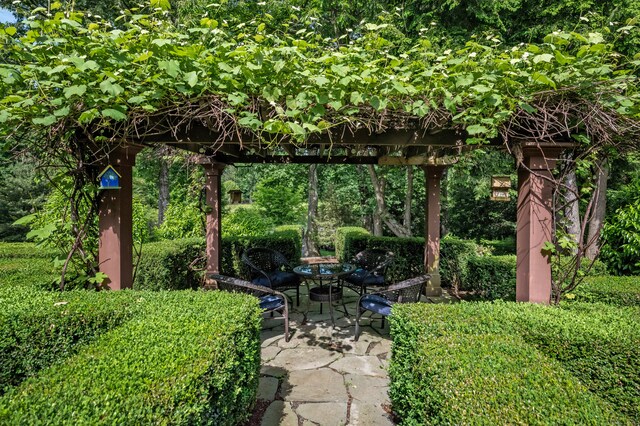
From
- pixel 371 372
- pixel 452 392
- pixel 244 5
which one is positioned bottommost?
pixel 371 372

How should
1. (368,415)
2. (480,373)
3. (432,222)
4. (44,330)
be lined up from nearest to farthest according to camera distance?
(480,373)
(44,330)
(368,415)
(432,222)

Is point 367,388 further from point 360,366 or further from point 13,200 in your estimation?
point 13,200

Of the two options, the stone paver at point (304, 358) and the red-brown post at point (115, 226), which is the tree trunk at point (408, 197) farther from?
the red-brown post at point (115, 226)

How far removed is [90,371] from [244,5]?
7.76 meters

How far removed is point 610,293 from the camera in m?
3.08

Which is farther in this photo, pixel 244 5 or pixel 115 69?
pixel 244 5

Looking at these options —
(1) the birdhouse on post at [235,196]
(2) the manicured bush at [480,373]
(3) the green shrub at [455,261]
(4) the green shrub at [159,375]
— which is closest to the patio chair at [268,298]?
(4) the green shrub at [159,375]

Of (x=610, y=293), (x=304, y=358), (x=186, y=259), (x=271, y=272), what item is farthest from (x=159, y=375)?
(x=186, y=259)

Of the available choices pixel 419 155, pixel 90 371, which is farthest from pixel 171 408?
pixel 419 155

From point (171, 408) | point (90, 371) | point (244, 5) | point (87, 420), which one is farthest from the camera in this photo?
point (244, 5)

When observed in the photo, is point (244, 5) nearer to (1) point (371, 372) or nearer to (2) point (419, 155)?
(2) point (419, 155)

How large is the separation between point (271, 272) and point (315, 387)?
276cm

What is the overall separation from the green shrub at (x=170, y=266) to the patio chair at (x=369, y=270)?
→ 247 cm

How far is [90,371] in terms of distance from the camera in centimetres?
145
